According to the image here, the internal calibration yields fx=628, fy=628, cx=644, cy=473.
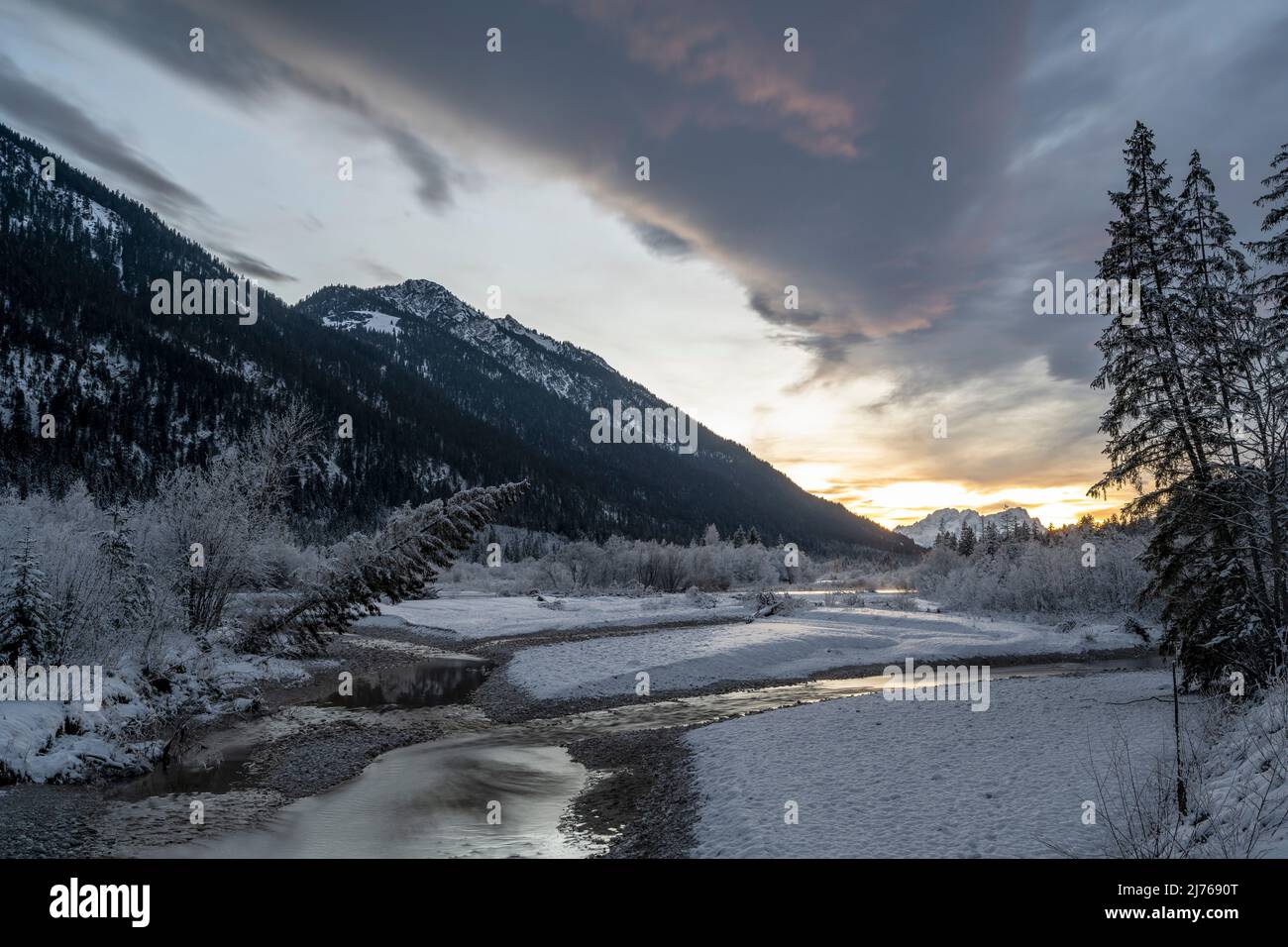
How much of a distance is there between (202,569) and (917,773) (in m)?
21.6

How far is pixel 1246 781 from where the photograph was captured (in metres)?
7.44

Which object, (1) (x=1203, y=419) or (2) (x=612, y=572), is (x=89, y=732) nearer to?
(1) (x=1203, y=419)

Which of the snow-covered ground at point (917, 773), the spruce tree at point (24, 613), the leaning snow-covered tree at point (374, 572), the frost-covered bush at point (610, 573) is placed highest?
the leaning snow-covered tree at point (374, 572)

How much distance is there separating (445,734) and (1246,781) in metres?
18.4

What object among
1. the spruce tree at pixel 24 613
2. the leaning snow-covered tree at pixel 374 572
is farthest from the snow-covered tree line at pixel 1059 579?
the spruce tree at pixel 24 613

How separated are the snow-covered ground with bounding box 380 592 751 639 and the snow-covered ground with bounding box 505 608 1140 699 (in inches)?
327

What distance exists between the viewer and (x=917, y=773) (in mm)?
12891

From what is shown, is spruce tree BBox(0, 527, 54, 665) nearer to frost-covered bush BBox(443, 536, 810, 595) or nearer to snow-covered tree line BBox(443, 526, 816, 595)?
frost-covered bush BBox(443, 536, 810, 595)

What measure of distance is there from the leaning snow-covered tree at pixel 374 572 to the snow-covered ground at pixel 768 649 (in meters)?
20.4

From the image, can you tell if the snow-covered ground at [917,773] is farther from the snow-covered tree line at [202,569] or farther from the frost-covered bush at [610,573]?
the frost-covered bush at [610,573]

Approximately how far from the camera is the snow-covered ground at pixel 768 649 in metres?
27.6

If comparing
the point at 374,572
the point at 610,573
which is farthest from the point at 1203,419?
the point at 610,573
